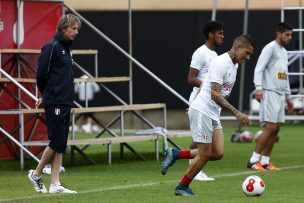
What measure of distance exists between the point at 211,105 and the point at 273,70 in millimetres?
5110

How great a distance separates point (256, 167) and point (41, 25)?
4752 mm

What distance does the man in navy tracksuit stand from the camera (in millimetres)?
14781

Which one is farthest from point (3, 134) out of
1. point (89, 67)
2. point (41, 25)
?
point (89, 67)

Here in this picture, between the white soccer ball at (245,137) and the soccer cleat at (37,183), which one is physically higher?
the soccer cleat at (37,183)

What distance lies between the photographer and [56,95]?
1484 cm

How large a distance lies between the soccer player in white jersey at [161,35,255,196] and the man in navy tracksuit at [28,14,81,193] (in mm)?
1592

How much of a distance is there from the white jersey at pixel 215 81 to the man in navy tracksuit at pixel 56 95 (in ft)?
5.50

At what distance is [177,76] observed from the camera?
34.3 m

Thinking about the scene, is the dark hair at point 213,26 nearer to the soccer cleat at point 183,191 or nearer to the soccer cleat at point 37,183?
the soccer cleat at point 183,191

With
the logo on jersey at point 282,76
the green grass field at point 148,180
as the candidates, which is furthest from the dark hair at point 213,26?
the logo on jersey at point 282,76

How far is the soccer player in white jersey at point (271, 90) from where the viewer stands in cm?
1930

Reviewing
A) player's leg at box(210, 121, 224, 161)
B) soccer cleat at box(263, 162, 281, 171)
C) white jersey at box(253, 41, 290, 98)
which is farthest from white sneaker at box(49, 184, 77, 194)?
white jersey at box(253, 41, 290, 98)

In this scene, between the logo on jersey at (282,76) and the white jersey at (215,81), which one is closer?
the white jersey at (215,81)

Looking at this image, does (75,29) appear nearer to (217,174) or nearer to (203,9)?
(217,174)
